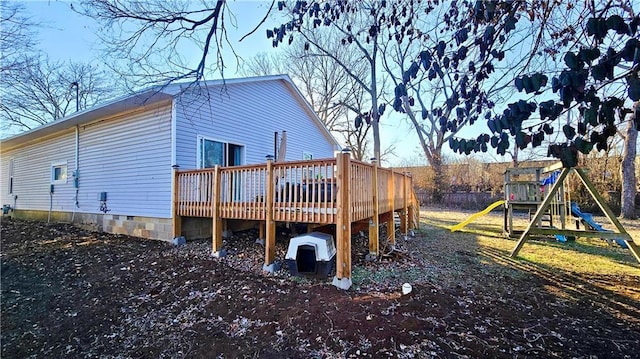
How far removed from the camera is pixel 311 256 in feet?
16.0

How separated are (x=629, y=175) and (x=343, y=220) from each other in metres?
16.3

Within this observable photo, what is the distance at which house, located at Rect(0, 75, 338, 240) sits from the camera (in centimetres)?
736

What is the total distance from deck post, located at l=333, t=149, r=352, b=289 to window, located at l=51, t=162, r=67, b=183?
1082 centimetres

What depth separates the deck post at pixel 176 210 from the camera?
6895 mm

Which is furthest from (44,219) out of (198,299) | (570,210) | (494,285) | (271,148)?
(570,210)

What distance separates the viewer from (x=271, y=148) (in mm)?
10383

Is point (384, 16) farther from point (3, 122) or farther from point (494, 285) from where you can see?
point (3, 122)

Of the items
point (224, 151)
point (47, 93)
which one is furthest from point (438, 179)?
point (47, 93)

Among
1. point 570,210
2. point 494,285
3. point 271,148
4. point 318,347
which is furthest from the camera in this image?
point 271,148

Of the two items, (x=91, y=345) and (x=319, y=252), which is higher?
(x=319, y=252)

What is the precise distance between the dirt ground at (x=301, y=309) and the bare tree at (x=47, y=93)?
13.4 meters

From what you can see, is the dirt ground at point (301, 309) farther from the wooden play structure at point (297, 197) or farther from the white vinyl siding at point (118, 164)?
the white vinyl siding at point (118, 164)

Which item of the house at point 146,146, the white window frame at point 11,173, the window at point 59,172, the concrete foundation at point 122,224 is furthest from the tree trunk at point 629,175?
the white window frame at point 11,173

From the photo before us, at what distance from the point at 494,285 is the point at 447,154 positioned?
774 inches
